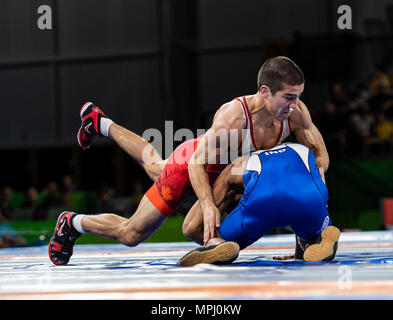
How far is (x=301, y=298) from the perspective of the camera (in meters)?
1.50

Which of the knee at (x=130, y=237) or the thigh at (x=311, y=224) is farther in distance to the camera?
the knee at (x=130, y=237)

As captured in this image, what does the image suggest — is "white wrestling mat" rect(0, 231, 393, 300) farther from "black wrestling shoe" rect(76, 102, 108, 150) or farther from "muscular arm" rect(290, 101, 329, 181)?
"black wrestling shoe" rect(76, 102, 108, 150)

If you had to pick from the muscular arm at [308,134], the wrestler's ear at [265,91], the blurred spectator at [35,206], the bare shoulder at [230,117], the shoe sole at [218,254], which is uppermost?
the wrestler's ear at [265,91]

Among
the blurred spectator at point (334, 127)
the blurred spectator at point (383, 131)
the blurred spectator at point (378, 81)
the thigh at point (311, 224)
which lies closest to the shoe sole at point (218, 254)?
the thigh at point (311, 224)

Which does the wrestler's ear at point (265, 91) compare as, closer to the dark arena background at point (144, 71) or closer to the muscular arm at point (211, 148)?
the muscular arm at point (211, 148)

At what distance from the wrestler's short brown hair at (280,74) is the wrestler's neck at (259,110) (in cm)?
12

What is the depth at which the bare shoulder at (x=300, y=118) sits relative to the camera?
2.67m

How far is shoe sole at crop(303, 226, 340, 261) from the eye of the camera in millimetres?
2352

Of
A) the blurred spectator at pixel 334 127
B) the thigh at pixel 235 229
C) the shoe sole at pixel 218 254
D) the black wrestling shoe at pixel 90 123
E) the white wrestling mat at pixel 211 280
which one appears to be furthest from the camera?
the blurred spectator at pixel 334 127

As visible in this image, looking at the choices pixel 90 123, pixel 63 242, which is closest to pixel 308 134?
pixel 63 242

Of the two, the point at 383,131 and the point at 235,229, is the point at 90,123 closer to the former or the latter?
the point at 235,229
